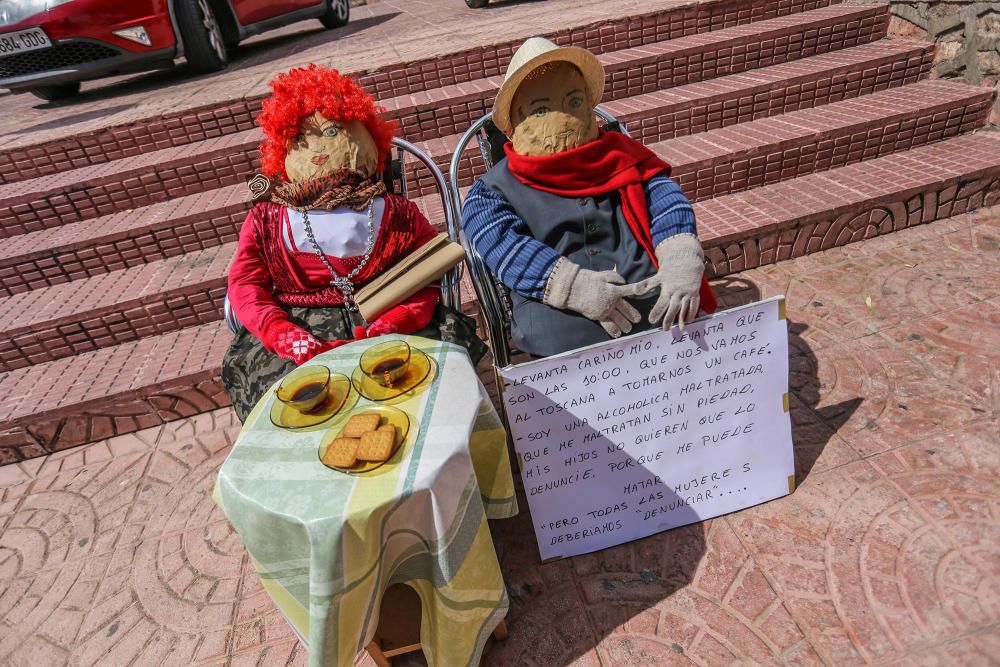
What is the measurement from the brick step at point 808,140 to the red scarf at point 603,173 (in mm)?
1494

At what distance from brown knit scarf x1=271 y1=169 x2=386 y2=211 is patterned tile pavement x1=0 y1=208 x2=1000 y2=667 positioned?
1.30 meters

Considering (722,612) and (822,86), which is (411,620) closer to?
(722,612)

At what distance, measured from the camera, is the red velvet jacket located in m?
1.97

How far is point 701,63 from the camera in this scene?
3979mm

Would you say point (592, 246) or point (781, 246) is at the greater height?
point (592, 246)

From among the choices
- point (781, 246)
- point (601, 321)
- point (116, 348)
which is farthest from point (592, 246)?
point (116, 348)

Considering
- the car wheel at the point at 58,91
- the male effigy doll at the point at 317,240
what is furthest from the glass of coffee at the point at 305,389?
the car wheel at the point at 58,91

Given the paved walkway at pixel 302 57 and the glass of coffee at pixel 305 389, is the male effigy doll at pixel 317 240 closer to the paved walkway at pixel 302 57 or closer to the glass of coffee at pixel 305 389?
the glass of coffee at pixel 305 389

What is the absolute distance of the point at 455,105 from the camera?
151 inches

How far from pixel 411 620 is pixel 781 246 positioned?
278cm

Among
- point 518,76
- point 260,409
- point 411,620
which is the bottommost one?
point 411,620

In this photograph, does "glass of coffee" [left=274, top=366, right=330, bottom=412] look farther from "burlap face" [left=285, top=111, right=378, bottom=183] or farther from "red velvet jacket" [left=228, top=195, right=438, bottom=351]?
"burlap face" [left=285, top=111, right=378, bottom=183]

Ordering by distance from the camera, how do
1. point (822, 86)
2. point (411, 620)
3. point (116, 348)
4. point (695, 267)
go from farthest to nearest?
point (822, 86) < point (116, 348) < point (695, 267) < point (411, 620)

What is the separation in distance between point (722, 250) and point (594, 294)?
1.69 m
